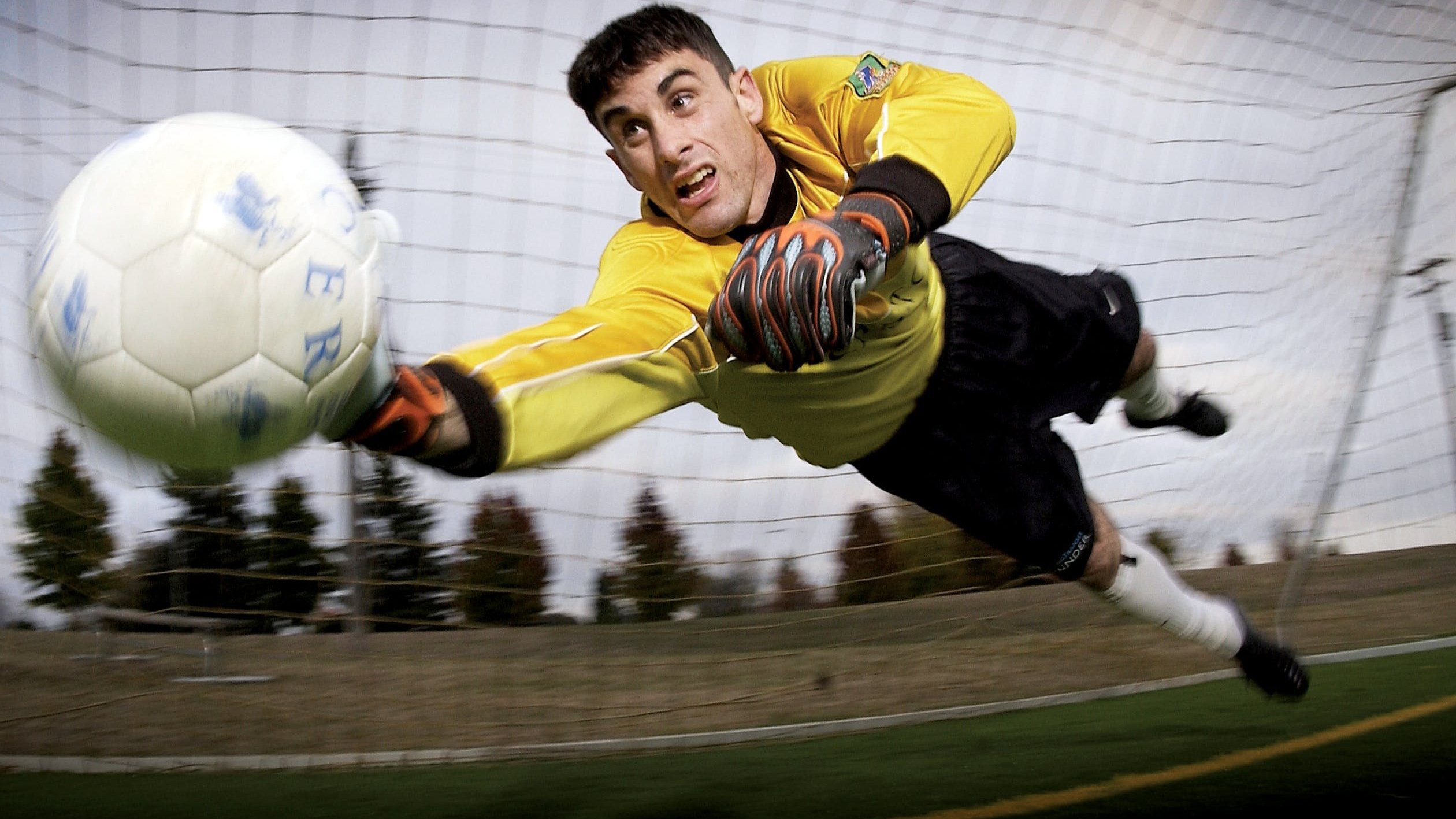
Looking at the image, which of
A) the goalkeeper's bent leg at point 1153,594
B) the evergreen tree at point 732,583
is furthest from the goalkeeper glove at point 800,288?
the evergreen tree at point 732,583

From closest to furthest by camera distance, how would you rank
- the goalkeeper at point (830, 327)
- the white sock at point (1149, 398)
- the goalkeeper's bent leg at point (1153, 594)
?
1. the goalkeeper at point (830, 327)
2. the goalkeeper's bent leg at point (1153, 594)
3. the white sock at point (1149, 398)

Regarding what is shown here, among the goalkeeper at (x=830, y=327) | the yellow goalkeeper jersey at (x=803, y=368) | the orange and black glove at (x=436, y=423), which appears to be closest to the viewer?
the orange and black glove at (x=436, y=423)

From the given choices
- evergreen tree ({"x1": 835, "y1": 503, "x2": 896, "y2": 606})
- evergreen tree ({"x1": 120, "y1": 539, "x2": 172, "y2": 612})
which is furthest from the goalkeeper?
evergreen tree ({"x1": 120, "y1": 539, "x2": 172, "y2": 612})

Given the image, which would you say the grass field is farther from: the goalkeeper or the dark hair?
the dark hair

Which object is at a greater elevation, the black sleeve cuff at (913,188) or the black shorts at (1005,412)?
the black sleeve cuff at (913,188)

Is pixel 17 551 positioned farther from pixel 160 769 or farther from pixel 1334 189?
pixel 1334 189

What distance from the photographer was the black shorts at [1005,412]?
2.58 meters

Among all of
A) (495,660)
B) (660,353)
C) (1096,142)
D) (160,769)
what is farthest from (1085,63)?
(160,769)

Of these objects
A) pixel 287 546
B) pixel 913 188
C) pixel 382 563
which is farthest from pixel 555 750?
pixel 913 188

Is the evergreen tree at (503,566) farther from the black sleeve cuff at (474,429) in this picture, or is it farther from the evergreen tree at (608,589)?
the black sleeve cuff at (474,429)

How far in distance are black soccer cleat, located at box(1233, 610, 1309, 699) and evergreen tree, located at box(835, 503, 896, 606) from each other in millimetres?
2005

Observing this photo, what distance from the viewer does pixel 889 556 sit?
5363mm

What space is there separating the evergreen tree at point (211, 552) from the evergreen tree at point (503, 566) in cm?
88

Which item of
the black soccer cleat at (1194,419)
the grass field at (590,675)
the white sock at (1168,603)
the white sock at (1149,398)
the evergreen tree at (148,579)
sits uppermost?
the white sock at (1149,398)
